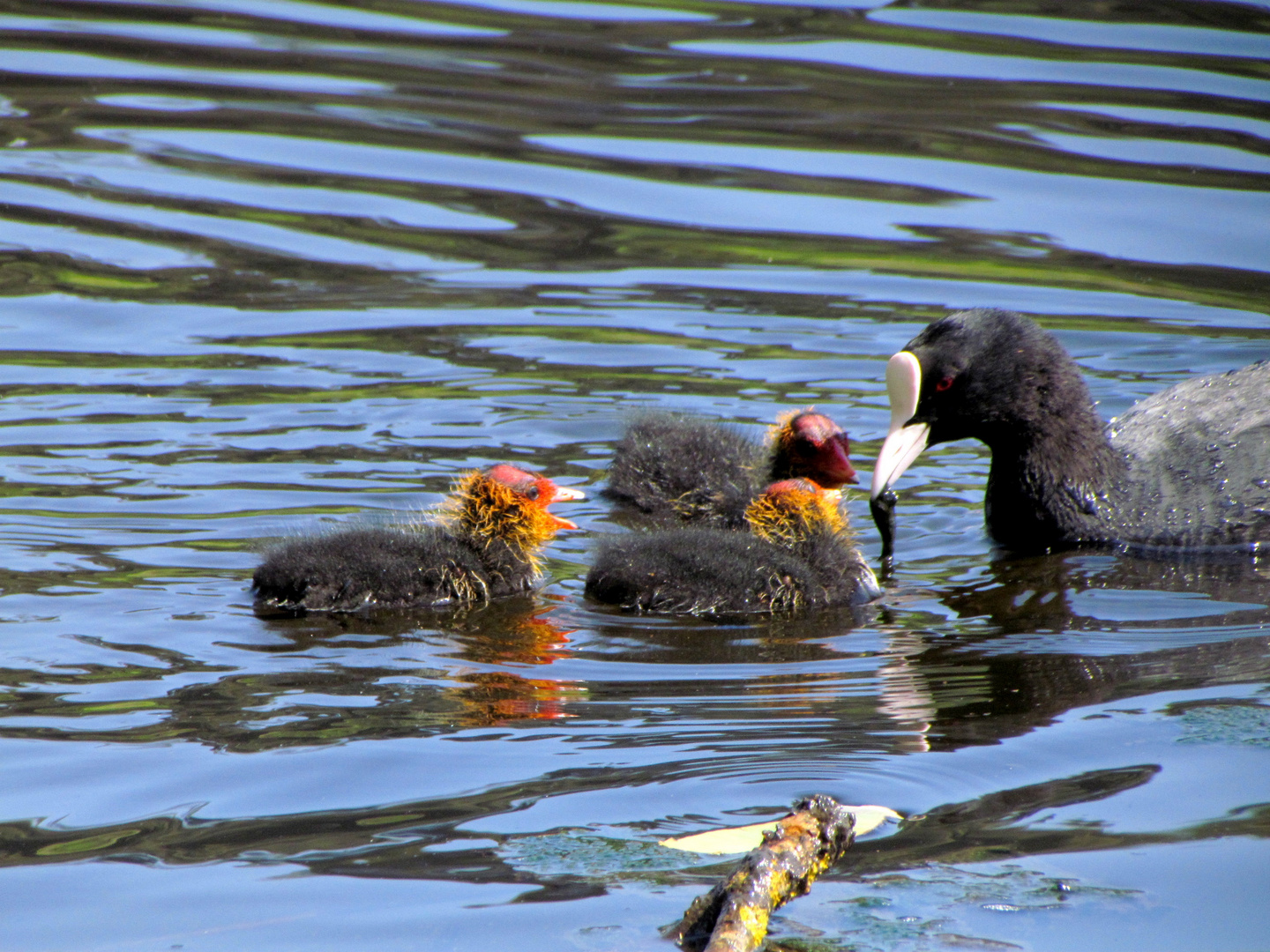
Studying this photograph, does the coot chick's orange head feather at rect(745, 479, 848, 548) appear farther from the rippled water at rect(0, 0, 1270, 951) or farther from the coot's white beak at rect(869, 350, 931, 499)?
the rippled water at rect(0, 0, 1270, 951)

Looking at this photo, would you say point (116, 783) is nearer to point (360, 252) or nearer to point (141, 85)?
point (360, 252)

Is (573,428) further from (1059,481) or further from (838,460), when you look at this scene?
(1059,481)

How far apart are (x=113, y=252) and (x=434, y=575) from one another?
539 centimetres

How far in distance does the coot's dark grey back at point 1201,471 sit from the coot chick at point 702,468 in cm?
116

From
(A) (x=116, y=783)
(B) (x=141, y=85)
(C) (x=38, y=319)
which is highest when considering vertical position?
(B) (x=141, y=85)

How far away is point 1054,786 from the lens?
13.1ft

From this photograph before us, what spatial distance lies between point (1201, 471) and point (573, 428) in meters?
2.80

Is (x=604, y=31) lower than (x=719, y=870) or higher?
higher

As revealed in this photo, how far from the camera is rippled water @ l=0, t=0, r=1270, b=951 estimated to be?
3602 mm

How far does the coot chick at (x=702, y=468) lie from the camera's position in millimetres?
A: 6535

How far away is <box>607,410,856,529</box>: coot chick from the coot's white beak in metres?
0.19

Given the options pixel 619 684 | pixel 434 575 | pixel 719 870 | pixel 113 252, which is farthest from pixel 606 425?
pixel 719 870

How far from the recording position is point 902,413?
647 centimetres

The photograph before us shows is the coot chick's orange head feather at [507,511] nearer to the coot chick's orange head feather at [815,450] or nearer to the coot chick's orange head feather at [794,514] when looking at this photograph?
the coot chick's orange head feather at [794,514]
